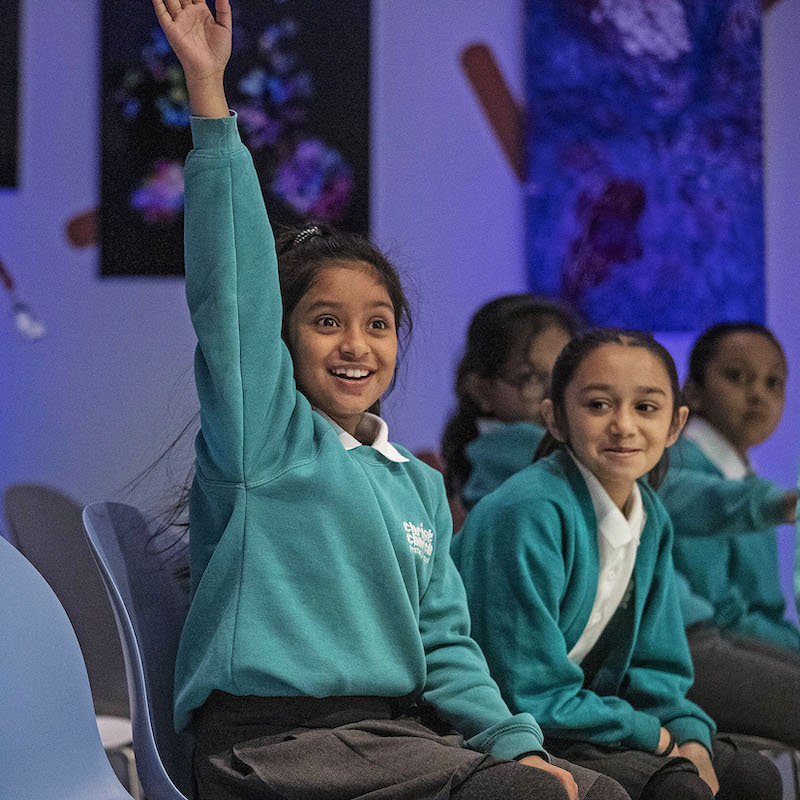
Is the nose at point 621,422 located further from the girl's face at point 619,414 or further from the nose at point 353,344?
the nose at point 353,344

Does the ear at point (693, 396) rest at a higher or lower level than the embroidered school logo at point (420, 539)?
higher

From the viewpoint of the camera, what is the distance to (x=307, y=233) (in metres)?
1.44

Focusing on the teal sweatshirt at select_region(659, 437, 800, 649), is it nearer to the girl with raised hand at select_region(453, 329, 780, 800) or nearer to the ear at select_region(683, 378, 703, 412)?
the ear at select_region(683, 378, 703, 412)

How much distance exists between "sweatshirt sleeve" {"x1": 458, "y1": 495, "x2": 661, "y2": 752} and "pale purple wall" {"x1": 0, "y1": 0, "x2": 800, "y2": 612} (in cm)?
148

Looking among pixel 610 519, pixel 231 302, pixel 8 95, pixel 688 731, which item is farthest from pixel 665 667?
pixel 8 95

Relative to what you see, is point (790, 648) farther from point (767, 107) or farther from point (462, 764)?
point (767, 107)

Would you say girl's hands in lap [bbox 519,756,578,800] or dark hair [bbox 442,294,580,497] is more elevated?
dark hair [bbox 442,294,580,497]

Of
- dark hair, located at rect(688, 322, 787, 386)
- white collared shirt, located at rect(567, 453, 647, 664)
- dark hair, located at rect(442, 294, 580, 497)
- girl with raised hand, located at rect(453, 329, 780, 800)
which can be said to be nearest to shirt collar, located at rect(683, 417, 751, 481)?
dark hair, located at rect(688, 322, 787, 386)

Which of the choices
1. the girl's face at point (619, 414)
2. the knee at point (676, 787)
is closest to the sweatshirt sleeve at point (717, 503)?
the girl's face at point (619, 414)

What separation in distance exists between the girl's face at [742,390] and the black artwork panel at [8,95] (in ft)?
6.18

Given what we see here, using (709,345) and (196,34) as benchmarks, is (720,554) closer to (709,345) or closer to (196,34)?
(709,345)

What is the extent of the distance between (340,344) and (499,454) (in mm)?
728

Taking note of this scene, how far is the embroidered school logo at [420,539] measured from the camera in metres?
1.30

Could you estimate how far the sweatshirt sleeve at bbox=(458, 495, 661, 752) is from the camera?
1.39 m
